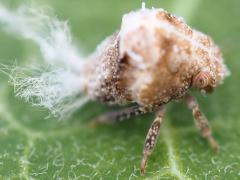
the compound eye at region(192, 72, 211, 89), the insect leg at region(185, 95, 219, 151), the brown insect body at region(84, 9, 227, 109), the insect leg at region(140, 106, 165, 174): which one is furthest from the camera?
the insect leg at region(185, 95, 219, 151)

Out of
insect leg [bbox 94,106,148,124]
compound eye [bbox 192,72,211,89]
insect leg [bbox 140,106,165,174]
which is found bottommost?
insect leg [bbox 140,106,165,174]

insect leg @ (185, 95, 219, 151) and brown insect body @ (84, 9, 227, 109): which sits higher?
brown insect body @ (84, 9, 227, 109)

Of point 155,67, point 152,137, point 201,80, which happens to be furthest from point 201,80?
point 152,137

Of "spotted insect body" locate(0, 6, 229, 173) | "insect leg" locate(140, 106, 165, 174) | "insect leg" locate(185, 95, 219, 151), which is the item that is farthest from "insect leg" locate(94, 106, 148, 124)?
"insect leg" locate(185, 95, 219, 151)

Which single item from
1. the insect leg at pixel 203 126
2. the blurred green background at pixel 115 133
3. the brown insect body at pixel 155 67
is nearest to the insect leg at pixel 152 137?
the brown insect body at pixel 155 67

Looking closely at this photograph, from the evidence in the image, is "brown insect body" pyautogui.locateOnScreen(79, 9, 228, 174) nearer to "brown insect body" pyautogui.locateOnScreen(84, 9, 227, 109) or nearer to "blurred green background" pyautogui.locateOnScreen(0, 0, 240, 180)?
"brown insect body" pyautogui.locateOnScreen(84, 9, 227, 109)

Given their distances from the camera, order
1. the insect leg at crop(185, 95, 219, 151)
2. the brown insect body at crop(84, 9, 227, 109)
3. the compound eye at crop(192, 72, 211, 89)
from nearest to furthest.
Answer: the brown insect body at crop(84, 9, 227, 109) → the compound eye at crop(192, 72, 211, 89) → the insect leg at crop(185, 95, 219, 151)

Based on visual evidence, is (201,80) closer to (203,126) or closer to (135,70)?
(203,126)

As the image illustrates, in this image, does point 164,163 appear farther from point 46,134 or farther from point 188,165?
point 46,134
